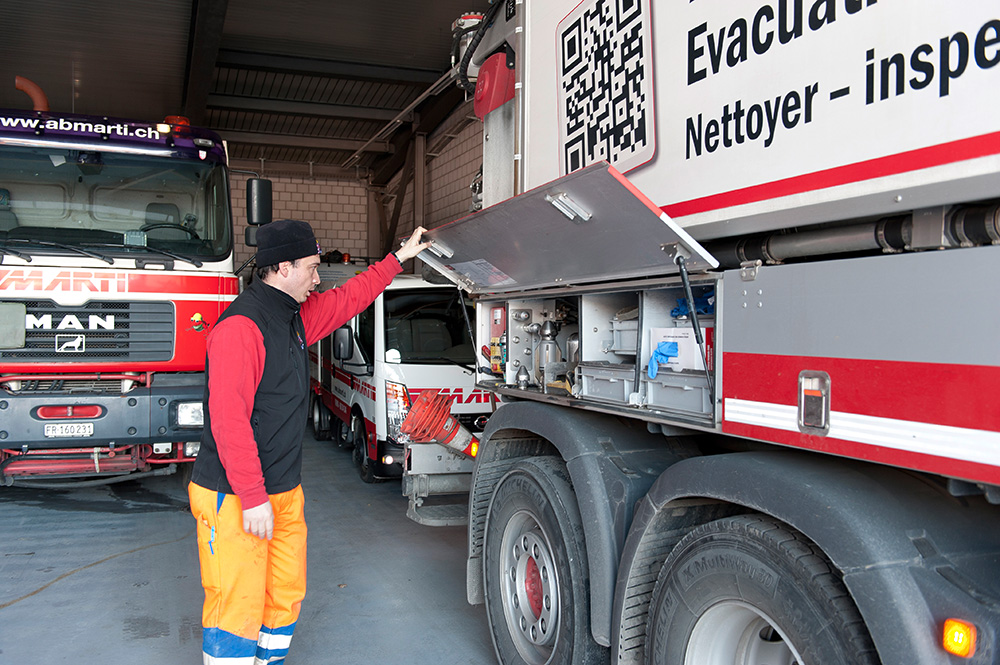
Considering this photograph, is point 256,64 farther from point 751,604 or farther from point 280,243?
point 751,604

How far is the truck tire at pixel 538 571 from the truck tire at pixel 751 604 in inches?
20.5

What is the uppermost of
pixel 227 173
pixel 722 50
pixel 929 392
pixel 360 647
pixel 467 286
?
pixel 227 173

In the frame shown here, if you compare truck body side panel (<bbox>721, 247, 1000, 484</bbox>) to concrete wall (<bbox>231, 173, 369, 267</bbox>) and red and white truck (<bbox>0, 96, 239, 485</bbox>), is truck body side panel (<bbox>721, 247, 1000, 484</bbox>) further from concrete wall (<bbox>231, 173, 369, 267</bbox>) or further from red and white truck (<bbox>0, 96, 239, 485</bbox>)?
concrete wall (<bbox>231, 173, 369, 267</bbox>)

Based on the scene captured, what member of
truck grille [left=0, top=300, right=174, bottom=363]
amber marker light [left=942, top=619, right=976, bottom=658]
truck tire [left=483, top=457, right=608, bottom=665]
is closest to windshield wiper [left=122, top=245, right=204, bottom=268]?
truck grille [left=0, top=300, right=174, bottom=363]

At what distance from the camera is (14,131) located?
5684mm

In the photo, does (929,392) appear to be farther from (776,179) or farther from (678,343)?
(678,343)

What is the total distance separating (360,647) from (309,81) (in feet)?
37.2

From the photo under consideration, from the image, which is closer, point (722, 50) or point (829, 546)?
point (829, 546)

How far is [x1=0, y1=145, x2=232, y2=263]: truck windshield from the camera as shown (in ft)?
18.9

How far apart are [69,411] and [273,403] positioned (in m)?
3.36

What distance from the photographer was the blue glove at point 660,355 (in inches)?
93.7

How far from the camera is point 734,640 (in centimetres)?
202

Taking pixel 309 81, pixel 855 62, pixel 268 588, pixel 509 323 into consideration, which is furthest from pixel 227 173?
pixel 309 81

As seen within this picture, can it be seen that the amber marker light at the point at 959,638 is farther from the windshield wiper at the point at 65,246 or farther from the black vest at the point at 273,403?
the windshield wiper at the point at 65,246
